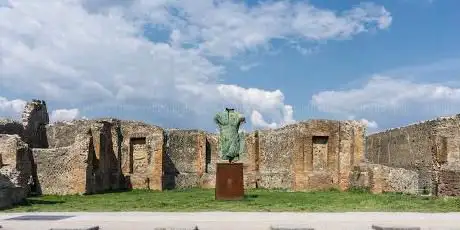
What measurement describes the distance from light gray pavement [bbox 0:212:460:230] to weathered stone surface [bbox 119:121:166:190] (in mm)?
14310

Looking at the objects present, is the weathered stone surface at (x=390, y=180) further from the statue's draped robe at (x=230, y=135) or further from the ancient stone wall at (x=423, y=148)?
the statue's draped robe at (x=230, y=135)

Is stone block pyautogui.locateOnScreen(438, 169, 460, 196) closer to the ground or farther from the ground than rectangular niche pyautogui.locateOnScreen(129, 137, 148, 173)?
closer to the ground

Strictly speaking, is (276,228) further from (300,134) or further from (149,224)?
(300,134)

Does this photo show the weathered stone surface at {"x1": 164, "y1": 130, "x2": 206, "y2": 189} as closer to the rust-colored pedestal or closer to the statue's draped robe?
the statue's draped robe

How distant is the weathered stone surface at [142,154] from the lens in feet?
88.8

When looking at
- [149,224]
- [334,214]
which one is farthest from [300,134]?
[149,224]

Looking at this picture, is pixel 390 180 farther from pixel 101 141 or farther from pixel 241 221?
pixel 241 221

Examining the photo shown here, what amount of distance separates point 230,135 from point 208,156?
11176 millimetres

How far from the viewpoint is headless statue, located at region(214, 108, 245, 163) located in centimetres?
1811

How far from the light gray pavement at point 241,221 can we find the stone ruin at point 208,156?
8.90 m

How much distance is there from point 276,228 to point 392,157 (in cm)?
2058

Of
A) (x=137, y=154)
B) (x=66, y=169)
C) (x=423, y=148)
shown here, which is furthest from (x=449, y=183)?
(x=137, y=154)

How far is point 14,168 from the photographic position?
18156mm

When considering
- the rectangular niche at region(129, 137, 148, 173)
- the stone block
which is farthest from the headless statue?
the rectangular niche at region(129, 137, 148, 173)
